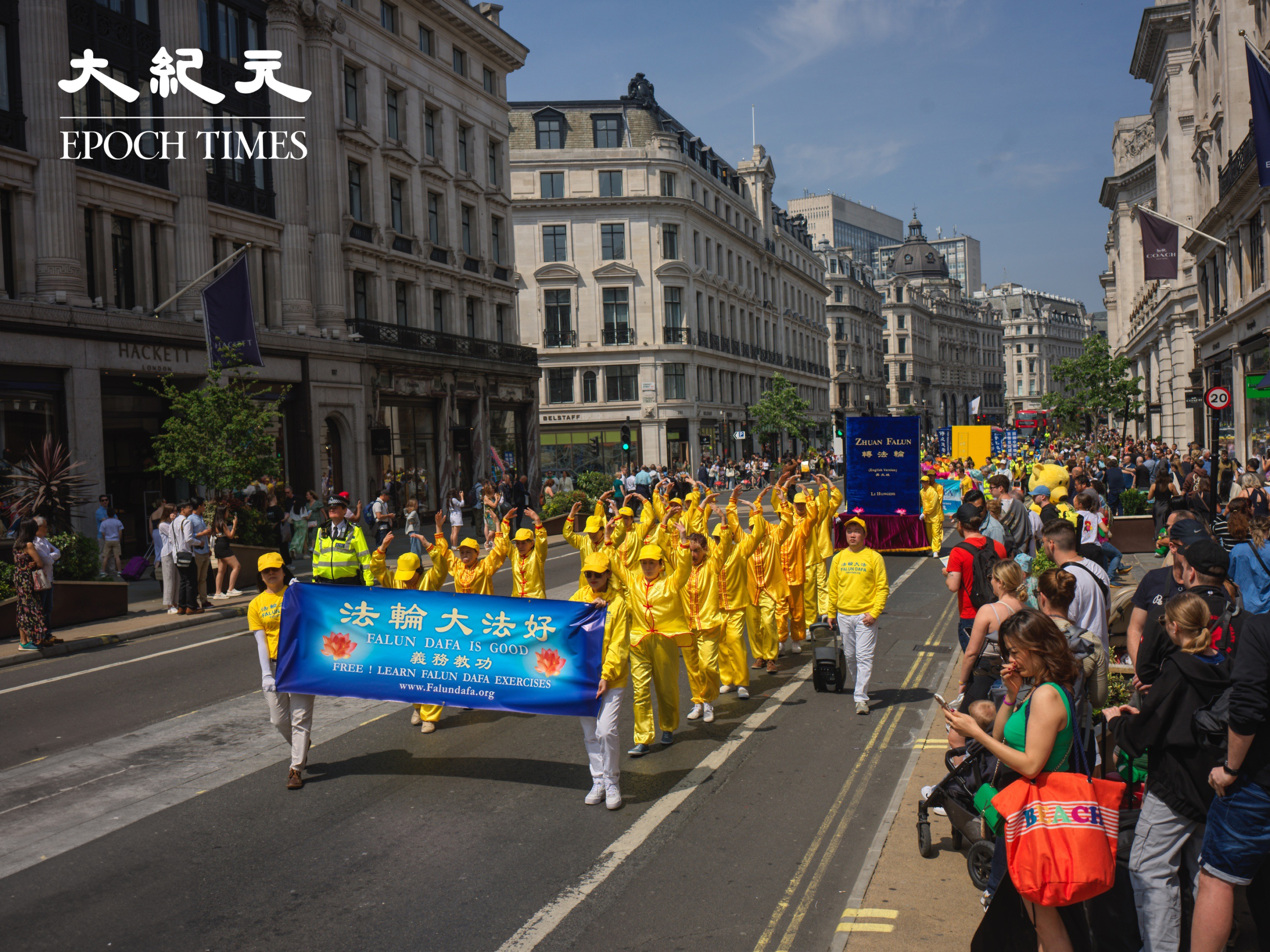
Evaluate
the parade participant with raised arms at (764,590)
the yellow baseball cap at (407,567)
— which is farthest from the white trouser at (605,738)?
the parade participant with raised arms at (764,590)

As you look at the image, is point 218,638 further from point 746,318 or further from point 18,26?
point 746,318

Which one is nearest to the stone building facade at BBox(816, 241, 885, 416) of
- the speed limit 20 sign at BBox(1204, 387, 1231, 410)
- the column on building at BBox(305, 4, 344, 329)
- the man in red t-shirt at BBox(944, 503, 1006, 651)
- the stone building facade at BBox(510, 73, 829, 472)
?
the stone building facade at BBox(510, 73, 829, 472)

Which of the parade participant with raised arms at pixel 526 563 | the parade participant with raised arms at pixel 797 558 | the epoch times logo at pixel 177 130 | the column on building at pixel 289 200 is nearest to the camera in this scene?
the parade participant with raised arms at pixel 526 563

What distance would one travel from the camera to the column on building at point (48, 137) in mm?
20703

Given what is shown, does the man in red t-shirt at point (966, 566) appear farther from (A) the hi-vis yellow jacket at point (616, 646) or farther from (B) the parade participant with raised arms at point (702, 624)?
(A) the hi-vis yellow jacket at point (616, 646)

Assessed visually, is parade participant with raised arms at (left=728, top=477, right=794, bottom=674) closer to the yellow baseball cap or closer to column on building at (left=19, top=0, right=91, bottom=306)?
the yellow baseball cap

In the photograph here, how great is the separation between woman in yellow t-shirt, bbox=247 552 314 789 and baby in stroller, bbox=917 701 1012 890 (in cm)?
447

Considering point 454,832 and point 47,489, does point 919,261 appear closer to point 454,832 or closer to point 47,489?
point 47,489

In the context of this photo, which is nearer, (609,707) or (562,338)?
(609,707)

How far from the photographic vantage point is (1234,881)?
4.03 m

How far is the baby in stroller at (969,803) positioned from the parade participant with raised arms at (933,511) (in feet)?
48.1

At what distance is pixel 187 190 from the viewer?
80.5 feet

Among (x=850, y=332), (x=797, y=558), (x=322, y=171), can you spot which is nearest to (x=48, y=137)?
(x=322, y=171)

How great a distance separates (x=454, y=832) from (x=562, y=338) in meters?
50.1
